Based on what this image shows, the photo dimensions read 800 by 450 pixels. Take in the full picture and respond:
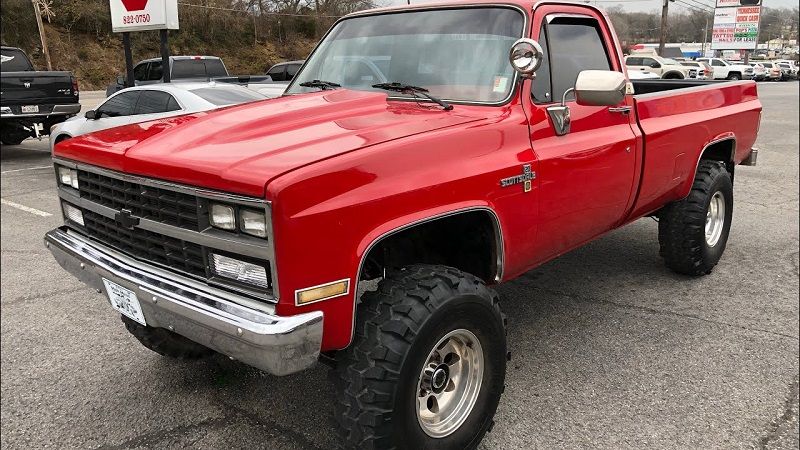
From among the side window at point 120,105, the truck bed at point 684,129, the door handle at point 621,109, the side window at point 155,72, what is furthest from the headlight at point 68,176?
the side window at point 155,72

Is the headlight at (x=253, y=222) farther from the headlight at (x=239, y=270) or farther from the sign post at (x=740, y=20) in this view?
the sign post at (x=740, y=20)

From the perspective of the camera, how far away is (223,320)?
213 centimetres

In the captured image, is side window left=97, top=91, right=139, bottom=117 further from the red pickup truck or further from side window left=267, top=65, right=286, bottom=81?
side window left=267, top=65, right=286, bottom=81

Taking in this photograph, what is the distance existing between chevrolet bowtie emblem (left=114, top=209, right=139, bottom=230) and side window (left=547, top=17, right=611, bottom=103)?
7.30ft

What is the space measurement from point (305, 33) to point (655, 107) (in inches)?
399

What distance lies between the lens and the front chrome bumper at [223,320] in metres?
2.06

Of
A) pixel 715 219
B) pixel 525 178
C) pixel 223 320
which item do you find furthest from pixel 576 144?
pixel 715 219

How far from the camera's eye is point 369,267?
2.90 meters

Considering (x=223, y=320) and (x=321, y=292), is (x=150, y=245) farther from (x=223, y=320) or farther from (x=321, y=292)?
(x=321, y=292)

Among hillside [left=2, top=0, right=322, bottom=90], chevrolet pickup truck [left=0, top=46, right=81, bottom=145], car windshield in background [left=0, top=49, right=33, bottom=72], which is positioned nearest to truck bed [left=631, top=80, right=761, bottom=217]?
hillside [left=2, top=0, right=322, bottom=90]

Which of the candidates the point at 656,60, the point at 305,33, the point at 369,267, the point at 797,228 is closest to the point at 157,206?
A: the point at 369,267

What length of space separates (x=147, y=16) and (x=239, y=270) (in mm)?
9074

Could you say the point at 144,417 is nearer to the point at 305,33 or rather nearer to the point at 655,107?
the point at 655,107

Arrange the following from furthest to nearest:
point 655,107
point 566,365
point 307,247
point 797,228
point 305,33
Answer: point 305,33
point 797,228
point 655,107
point 566,365
point 307,247
